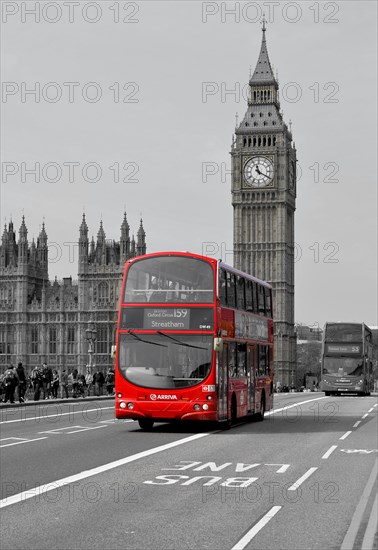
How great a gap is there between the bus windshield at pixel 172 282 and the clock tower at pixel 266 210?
3585 inches

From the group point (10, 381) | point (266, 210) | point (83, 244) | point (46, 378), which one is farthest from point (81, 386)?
point (266, 210)

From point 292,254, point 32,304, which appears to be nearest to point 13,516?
point 32,304

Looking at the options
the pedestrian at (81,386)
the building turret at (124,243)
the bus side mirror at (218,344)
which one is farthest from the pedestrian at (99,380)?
the building turret at (124,243)

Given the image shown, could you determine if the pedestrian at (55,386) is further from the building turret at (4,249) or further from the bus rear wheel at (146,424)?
the building turret at (4,249)

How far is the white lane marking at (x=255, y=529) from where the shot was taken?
27.6 ft

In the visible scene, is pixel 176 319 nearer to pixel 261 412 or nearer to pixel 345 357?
pixel 261 412

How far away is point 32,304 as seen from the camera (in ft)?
330

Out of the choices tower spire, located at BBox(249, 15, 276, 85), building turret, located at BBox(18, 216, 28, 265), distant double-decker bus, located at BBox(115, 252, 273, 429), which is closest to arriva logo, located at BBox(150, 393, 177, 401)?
distant double-decker bus, located at BBox(115, 252, 273, 429)

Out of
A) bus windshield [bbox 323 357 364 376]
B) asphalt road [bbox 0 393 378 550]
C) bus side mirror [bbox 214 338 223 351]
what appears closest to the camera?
asphalt road [bbox 0 393 378 550]

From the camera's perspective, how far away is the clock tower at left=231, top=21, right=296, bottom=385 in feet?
370

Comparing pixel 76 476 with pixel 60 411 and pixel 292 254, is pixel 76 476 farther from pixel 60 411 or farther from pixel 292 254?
pixel 292 254

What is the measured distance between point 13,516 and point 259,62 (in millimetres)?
116761

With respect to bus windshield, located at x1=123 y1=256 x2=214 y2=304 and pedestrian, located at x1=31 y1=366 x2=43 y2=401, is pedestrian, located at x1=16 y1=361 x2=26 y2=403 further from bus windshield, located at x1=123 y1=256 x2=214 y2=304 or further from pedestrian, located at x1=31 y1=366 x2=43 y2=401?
bus windshield, located at x1=123 y1=256 x2=214 y2=304

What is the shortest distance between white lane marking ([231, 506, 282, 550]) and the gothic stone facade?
86.3m
